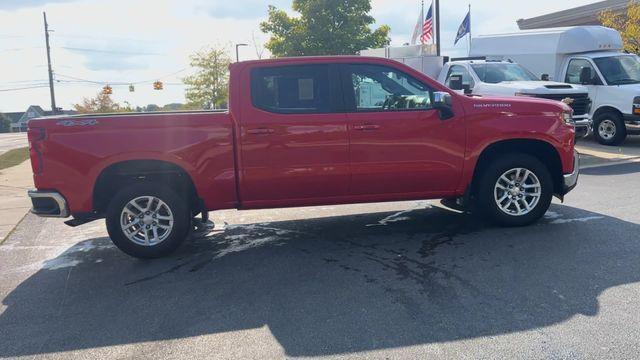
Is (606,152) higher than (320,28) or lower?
lower

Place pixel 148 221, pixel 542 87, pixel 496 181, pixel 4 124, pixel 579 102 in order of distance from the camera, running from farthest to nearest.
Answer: pixel 4 124
pixel 579 102
pixel 542 87
pixel 496 181
pixel 148 221

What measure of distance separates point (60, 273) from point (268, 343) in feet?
9.68

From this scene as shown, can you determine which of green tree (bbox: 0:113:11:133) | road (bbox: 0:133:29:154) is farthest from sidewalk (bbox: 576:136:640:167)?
green tree (bbox: 0:113:11:133)

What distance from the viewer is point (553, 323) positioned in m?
3.81

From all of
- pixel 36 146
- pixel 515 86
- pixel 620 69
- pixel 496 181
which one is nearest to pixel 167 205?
pixel 36 146

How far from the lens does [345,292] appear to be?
4.56 metres

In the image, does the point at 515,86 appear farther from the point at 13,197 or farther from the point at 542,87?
the point at 13,197

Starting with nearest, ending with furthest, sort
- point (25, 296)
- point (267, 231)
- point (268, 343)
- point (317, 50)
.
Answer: point (268, 343) → point (25, 296) → point (267, 231) → point (317, 50)

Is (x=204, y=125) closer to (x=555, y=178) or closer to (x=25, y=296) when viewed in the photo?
(x=25, y=296)

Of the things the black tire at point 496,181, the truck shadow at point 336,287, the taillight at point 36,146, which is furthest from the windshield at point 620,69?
the taillight at point 36,146

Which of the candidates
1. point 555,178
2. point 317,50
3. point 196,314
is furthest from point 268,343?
point 317,50

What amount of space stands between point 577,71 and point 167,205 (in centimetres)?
1211

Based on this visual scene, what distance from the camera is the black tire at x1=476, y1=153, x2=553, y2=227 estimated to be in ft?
20.3

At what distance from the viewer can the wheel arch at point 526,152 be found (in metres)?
6.27
